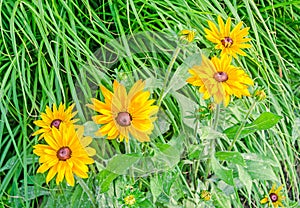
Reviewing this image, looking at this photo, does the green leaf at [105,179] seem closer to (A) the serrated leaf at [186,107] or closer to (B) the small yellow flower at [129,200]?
(B) the small yellow flower at [129,200]

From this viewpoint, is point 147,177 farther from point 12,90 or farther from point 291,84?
point 291,84

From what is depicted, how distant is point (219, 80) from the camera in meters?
0.98

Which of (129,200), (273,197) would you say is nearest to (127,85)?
(129,200)

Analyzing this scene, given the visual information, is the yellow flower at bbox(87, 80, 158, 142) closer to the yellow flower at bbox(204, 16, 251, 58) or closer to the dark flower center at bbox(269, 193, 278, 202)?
the yellow flower at bbox(204, 16, 251, 58)

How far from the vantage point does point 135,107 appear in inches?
37.9

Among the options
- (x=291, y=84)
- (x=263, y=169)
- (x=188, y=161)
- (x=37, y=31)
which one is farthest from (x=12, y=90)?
(x=291, y=84)

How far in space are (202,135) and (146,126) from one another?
0.11 metres

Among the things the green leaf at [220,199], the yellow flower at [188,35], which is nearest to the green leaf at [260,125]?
the green leaf at [220,199]

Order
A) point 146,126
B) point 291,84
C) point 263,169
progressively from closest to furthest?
point 146,126 < point 263,169 < point 291,84

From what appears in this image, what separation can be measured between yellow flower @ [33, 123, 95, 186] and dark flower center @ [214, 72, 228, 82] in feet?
0.84

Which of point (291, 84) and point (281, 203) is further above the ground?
point (291, 84)

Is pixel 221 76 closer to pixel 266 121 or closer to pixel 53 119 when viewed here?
pixel 266 121

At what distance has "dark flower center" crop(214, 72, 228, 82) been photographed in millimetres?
982

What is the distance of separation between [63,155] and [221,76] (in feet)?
0.97
